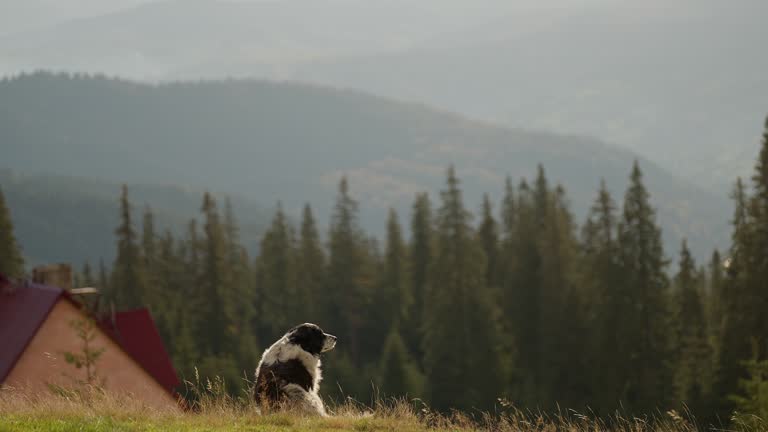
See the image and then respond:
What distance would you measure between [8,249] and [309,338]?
56.6m

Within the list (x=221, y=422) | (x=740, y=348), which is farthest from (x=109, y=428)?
(x=740, y=348)

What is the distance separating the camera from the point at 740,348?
50219 millimetres

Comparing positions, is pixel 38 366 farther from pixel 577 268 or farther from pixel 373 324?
pixel 373 324

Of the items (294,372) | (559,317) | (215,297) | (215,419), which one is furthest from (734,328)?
(215,419)

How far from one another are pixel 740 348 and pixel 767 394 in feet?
35.7

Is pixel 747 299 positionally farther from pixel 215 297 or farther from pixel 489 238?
pixel 215 297

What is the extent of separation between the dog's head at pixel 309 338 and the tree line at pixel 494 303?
3029 cm

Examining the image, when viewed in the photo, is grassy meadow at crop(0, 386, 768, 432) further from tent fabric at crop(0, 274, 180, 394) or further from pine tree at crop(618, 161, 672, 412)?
pine tree at crop(618, 161, 672, 412)

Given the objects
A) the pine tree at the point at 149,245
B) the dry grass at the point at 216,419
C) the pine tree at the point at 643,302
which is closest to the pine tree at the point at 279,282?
the pine tree at the point at 149,245

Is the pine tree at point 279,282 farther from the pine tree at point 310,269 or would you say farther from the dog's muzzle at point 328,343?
the dog's muzzle at point 328,343

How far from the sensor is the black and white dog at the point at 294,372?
44.1 ft

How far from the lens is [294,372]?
1381 centimetres

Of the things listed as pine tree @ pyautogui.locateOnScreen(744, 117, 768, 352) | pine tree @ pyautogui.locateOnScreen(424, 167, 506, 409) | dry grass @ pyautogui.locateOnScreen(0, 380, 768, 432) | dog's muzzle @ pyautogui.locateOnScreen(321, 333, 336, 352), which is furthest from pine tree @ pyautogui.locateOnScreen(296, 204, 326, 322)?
dry grass @ pyautogui.locateOnScreen(0, 380, 768, 432)

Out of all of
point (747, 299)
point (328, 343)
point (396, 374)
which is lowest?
point (396, 374)
